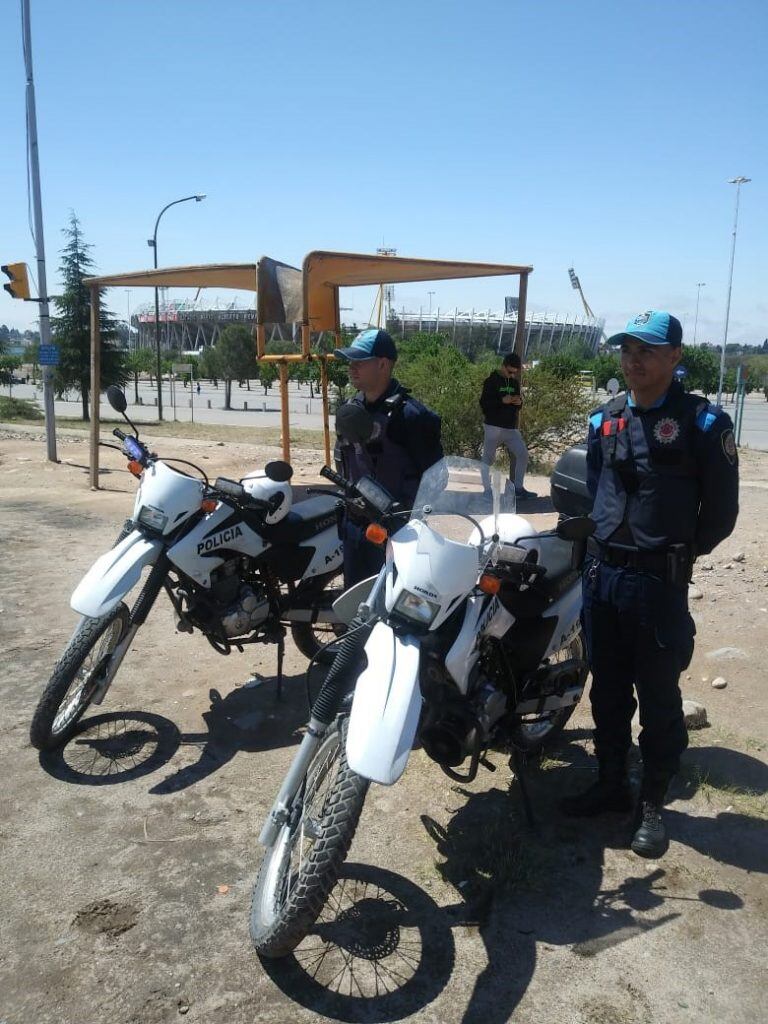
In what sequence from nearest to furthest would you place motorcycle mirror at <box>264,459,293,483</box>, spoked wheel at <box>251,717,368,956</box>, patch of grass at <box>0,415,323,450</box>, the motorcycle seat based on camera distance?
spoked wheel at <box>251,717,368,956</box> → motorcycle mirror at <box>264,459,293,483</box> → the motorcycle seat → patch of grass at <box>0,415,323,450</box>

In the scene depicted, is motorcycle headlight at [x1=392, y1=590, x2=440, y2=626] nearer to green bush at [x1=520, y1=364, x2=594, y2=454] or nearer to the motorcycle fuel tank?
the motorcycle fuel tank

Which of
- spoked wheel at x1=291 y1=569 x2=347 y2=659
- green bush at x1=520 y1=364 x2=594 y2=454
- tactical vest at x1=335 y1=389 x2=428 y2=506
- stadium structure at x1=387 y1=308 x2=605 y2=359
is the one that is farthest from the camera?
stadium structure at x1=387 y1=308 x2=605 y2=359

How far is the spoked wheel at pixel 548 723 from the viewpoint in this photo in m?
3.26

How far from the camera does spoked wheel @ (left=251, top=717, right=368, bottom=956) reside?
2291mm

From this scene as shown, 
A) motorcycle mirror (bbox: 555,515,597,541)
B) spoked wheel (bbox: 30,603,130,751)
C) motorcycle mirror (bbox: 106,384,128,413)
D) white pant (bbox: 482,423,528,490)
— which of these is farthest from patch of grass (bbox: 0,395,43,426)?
motorcycle mirror (bbox: 555,515,597,541)

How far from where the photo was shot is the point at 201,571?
13.0ft

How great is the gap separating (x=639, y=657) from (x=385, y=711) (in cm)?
122

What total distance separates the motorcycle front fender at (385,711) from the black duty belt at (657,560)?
0.97 m

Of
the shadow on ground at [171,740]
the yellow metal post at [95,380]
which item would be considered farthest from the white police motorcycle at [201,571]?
the yellow metal post at [95,380]

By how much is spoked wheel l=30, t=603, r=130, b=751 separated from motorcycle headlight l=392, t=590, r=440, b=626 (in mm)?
1645

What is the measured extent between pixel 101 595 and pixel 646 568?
2.27m

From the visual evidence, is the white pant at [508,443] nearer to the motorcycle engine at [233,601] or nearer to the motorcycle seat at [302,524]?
the motorcycle seat at [302,524]

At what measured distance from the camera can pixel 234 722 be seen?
4121mm

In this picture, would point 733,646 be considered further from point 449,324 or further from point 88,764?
point 449,324
